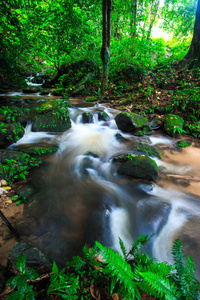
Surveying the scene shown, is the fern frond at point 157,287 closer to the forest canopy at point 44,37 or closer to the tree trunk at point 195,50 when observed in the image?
the forest canopy at point 44,37

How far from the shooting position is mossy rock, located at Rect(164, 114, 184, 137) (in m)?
6.24

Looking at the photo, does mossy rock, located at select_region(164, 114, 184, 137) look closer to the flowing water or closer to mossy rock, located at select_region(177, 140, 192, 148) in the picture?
mossy rock, located at select_region(177, 140, 192, 148)

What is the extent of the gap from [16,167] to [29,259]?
2.39 metres

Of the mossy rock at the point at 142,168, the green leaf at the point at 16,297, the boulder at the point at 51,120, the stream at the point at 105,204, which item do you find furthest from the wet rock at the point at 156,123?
the green leaf at the point at 16,297

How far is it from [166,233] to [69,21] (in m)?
8.29

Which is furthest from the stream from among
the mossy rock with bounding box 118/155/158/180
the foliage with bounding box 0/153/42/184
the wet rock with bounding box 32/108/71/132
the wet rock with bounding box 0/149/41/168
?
the wet rock with bounding box 32/108/71/132

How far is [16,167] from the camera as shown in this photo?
11.6 ft

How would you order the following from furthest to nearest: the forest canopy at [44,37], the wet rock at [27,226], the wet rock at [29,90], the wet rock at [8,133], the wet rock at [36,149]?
the wet rock at [29,90] → the wet rock at [36,149] → the wet rock at [8,133] → the forest canopy at [44,37] → the wet rock at [27,226]

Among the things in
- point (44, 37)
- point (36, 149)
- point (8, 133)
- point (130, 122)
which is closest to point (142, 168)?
point (130, 122)

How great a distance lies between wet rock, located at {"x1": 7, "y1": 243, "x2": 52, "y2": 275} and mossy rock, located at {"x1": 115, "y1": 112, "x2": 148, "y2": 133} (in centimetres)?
565

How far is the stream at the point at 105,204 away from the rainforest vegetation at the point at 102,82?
1.53 ft

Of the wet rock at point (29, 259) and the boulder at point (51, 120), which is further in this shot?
the boulder at point (51, 120)

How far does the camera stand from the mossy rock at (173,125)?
6242mm

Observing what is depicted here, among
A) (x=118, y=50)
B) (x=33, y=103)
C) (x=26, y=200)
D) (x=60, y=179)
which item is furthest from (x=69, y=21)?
(x=26, y=200)
